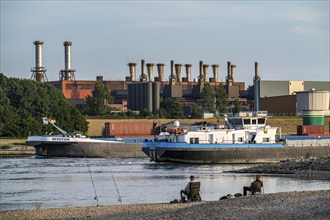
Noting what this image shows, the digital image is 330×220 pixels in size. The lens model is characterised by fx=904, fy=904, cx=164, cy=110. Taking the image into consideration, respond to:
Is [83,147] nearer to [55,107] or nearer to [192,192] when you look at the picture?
[55,107]

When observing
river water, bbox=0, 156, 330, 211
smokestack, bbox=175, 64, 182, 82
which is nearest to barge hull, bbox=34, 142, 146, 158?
river water, bbox=0, 156, 330, 211

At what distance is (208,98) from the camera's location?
150m

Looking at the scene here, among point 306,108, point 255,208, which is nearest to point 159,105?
point 306,108

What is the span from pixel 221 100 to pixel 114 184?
102487mm

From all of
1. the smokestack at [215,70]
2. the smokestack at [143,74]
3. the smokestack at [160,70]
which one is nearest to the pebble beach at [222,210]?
the smokestack at [143,74]

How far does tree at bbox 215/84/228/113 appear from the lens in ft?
495

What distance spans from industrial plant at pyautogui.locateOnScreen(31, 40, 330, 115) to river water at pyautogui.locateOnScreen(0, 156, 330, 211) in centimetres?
7388

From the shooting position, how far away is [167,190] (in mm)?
45156

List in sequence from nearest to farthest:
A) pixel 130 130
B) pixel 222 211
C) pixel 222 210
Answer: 1. pixel 222 211
2. pixel 222 210
3. pixel 130 130

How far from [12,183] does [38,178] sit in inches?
165

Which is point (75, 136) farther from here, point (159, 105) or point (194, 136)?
point (159, 105)

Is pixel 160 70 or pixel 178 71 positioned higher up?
pixel 160 70

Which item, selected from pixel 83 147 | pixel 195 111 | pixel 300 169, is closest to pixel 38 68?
pixel 195 111

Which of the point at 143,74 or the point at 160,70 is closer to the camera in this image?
the point at 143,74
